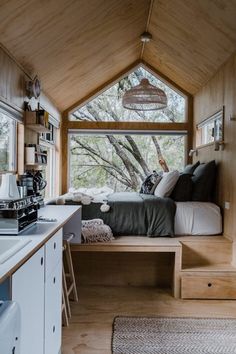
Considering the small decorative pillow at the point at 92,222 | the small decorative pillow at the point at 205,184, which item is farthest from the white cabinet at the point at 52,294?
the small decorative pillow at the point at 205,184

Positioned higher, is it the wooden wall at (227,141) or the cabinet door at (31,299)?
the wooden wall at (227,141)

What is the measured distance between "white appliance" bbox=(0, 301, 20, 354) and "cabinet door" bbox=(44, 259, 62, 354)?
2.83 ft

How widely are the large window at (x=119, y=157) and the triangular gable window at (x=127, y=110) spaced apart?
31cm

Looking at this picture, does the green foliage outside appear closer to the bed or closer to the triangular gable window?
the triangular gable window

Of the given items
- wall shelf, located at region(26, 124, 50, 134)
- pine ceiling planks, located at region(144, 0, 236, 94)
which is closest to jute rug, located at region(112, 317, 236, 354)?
wall shelf, located at region(26, 124, 50, 134)

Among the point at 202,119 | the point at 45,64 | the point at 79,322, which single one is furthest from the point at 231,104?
the point at 79,322

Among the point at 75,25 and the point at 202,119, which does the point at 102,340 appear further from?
the point at 202,119

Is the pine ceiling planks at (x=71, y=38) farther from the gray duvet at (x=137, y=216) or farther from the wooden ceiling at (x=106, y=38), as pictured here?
the gray duvet at (x=137, y=216)

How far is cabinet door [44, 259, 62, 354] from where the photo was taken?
190 cm

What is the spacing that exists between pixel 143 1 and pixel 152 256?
294cm

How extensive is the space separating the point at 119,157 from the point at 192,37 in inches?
107

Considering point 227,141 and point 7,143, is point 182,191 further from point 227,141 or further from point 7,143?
point 7,143

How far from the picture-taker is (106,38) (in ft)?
14.8

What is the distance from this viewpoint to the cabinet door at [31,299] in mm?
1370
